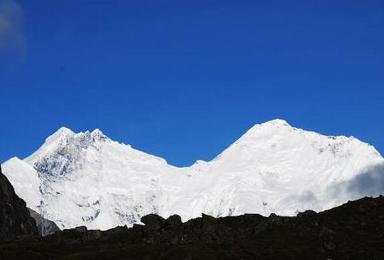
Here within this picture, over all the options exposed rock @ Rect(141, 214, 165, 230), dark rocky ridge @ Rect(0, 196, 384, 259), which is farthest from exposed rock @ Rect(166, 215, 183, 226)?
exposed rock @ Rect(141, 214, 165, 230)

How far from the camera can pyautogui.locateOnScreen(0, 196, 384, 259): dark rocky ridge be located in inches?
5404

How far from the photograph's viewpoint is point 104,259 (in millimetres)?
139625

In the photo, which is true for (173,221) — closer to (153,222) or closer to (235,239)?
(153,222)

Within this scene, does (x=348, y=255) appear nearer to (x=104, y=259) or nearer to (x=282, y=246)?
(x=282, y=246)

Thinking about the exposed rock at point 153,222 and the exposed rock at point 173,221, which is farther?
the exposed rock at point 173,221

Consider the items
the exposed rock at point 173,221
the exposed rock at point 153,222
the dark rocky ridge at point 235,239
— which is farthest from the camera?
the exposed rock at point 173,221

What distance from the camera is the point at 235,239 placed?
158m

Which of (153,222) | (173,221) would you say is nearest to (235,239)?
(173,221)

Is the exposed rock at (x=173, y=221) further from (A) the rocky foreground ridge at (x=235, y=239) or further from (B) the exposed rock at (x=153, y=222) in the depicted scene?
(B) the exposed rock at (x=153, y=222)

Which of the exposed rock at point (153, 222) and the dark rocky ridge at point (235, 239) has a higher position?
the exposed rock at point (153, 222)

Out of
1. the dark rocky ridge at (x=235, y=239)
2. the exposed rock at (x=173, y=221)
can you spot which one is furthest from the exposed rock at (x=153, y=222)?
the exposed rock at (x=173, y=221)

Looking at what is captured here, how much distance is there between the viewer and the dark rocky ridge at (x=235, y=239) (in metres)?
137

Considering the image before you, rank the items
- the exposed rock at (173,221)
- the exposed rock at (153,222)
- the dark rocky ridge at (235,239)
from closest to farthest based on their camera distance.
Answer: the dark rocky ridge at (235,239)
the exposed rock at (153,222)
the exposed rock at (173,221)

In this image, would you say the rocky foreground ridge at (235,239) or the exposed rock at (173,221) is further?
the exposed rock at (173,221)
